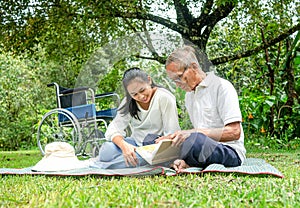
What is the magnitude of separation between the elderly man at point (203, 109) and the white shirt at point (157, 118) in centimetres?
9

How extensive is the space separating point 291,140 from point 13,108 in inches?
346

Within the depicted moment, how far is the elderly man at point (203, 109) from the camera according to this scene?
9.51 feet

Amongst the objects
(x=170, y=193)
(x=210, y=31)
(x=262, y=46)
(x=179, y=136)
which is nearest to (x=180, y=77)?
(x=179, y=136)

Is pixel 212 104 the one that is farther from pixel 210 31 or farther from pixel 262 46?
pixel 262 46

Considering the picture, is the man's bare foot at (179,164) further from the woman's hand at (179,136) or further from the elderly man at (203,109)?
the woman's hand at (179,136)

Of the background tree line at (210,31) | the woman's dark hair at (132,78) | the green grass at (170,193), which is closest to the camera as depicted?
the green grass at (170,193)

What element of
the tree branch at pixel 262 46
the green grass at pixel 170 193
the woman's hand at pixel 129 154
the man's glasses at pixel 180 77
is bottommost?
the green grass at pixel 170 193

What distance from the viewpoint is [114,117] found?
10.2 feet

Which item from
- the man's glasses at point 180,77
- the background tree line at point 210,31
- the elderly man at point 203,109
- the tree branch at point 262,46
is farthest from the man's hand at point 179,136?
the tree branch at point 262,46

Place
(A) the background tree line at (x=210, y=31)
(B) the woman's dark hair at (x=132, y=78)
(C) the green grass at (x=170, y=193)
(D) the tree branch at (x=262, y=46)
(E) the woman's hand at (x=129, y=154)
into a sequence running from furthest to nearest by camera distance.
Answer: (D) the tree branch at (x=262, y=46) < (A) the background tree line at (x=210, y=31) < (E) the woman's hand at (x=129, y=154) < (B) the woman's dark hair at (x=132, y=78) < (C) the green grass at (x=170, y=193)

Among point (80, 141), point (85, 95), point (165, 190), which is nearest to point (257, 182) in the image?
point (165, 190)

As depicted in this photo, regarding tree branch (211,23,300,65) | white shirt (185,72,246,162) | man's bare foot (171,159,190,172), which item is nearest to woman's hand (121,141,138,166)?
man's bare foot (171,159,190,172)

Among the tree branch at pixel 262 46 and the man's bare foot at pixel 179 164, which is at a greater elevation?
the tree branch at pixel 262 46

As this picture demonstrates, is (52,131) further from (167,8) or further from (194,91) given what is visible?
(194,91)
